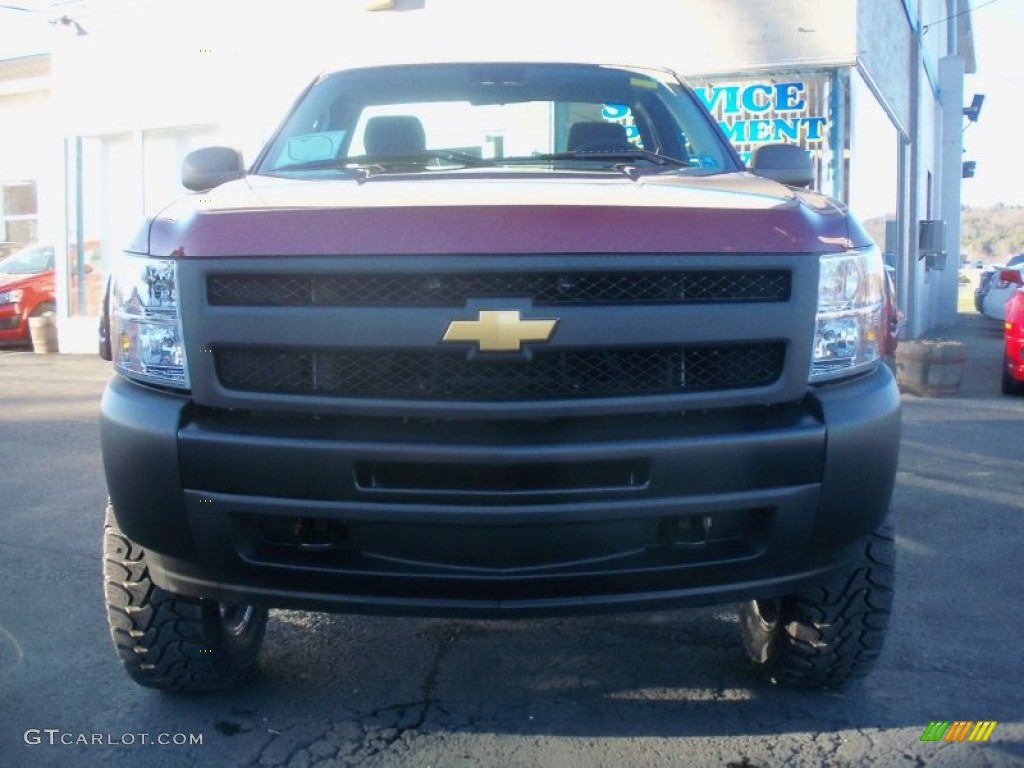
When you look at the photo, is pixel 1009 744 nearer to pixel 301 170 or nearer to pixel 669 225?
pixel 669 225

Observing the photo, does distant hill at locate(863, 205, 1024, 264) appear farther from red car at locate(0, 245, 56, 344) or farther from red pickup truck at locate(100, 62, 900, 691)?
red pickup truck at locate(100, 62, 900, 691)

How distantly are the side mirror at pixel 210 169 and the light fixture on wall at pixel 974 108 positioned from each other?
2600cm

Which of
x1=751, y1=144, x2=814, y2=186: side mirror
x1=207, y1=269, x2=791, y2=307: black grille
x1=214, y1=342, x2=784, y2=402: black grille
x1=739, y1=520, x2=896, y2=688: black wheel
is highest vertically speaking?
x1=751, y1=144, x2=814, y2=186: side mirror

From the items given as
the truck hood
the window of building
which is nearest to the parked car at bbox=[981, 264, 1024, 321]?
the truck hood

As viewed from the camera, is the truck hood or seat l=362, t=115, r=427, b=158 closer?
the truck hood

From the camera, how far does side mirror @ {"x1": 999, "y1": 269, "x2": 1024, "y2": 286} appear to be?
52.6 feet

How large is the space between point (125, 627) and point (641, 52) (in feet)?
30.5

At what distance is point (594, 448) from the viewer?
8.29 feet

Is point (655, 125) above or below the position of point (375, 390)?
above

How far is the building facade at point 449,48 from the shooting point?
10562 millimetres

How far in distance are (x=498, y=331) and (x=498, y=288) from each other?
0.36ft

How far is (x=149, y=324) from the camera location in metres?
2.75

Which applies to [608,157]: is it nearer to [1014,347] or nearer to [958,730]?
[958,730]

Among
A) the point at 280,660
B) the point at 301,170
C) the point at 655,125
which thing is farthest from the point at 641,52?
the point at 280,660
